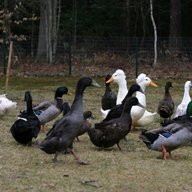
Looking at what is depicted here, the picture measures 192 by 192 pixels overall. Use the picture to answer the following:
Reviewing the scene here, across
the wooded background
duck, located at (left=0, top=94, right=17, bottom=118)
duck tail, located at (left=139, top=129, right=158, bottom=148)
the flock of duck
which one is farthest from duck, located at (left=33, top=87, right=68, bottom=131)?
the wooded background

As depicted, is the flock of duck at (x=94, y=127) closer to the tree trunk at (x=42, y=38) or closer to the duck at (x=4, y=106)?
the duck at (x=4, y=106)

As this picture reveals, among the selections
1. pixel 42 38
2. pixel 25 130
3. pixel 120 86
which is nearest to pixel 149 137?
pixel 25 130

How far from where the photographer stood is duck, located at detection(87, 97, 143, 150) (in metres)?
9.33

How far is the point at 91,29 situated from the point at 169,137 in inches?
1154

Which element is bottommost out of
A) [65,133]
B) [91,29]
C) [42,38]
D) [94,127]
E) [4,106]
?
[4,106]

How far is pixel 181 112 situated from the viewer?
11391 millimetres

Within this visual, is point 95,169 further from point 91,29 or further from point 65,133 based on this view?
point 91,29

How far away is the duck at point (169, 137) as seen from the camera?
342 inches

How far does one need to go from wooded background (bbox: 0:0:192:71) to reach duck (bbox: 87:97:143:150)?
51.0 feet

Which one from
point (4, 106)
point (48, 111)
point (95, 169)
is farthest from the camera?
Result: point (4, 106)

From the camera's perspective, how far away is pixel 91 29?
37.6 meters

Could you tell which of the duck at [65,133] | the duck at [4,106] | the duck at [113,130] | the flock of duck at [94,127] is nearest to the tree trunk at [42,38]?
the duck at [4,106]

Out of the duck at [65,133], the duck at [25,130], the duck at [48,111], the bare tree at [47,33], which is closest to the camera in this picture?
the duck at [65,133]

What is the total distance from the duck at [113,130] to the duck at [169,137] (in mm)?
441
